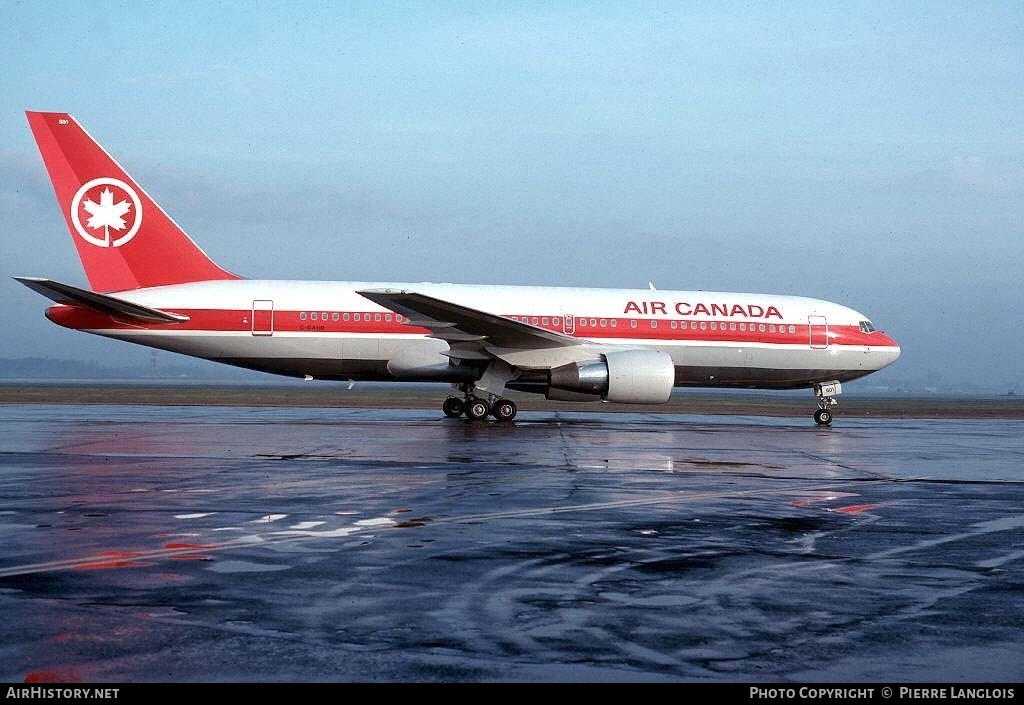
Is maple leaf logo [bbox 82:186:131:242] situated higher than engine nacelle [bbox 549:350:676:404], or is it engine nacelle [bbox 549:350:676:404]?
maple leaf logo [bbox 82:186:131:242]

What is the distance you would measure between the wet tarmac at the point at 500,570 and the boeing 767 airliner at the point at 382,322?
9.42 metres

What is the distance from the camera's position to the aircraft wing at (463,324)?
74.7 feet

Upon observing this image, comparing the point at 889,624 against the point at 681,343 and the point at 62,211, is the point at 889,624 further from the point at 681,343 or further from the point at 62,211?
the point at 62,211

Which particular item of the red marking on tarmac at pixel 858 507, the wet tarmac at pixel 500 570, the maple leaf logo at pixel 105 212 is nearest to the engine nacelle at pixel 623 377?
the wet tarmac at pixel 500 570

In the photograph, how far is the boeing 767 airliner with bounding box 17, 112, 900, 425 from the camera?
2398 cm

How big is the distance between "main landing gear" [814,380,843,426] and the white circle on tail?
19.2 metres

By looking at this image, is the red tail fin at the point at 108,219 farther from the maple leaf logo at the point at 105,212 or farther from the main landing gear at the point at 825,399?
the main landing gear at the point at 825,399

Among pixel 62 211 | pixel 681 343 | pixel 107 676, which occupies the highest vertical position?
pixel 62 211

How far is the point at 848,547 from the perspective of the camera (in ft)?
25.7

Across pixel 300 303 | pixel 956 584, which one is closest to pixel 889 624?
pixel 956 584

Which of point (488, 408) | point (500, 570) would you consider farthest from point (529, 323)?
point (500, 570)

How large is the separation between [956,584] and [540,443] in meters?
12.4

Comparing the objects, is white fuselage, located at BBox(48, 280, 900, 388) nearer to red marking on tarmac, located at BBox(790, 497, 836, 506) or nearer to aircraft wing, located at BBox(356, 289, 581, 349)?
aircraft wing, located at BBox(356, 289, 581, 349)

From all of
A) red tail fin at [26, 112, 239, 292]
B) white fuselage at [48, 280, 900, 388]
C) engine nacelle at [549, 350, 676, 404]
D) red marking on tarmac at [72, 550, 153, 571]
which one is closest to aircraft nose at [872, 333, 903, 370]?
white fuselage at [48, 280, 900, 388]
